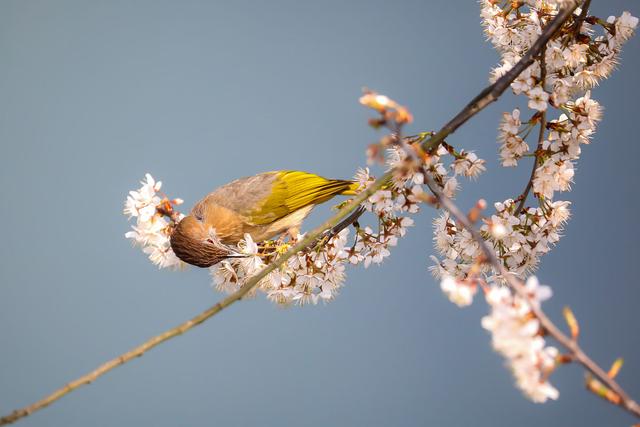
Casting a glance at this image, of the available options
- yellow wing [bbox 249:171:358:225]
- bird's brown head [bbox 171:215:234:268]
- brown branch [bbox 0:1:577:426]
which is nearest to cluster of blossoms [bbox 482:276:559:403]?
brown branch [bbox 0:1:577:426]

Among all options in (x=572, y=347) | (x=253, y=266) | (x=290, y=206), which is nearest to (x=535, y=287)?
(x=572, y=347)

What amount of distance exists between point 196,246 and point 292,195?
0.57 m

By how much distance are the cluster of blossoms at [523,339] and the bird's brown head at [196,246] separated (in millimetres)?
1294

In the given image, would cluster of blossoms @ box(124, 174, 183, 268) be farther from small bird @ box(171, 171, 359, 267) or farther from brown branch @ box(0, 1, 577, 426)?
brown branch @ box(0, 1, 577, 426)

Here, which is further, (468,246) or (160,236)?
(160,236)

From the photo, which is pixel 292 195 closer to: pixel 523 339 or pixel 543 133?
pixel 543 133

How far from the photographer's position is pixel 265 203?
266cm

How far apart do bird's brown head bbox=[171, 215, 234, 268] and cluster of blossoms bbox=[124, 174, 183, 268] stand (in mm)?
80

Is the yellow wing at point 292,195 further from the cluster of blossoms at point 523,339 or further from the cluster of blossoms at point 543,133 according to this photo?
the cluster of blossoms at point 523,339

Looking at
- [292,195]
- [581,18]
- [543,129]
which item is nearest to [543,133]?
[543,129]

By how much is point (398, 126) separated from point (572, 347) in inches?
17.1

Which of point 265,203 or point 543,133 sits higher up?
point 265,203

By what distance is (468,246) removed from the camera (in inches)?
84.7

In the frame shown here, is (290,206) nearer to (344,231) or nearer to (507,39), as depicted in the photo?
(344,231)
